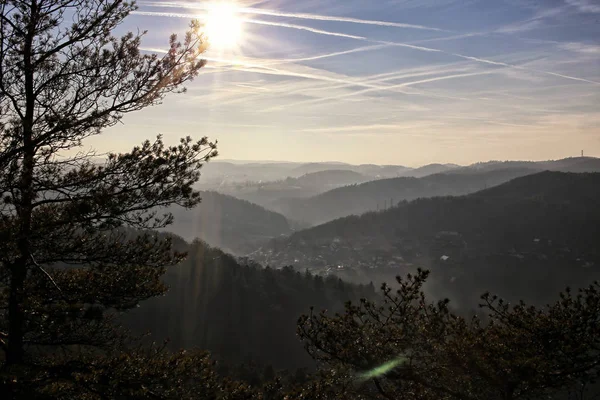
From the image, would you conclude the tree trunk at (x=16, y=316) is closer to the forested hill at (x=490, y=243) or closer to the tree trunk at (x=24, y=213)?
the tree trunk at (x=24, y=213)

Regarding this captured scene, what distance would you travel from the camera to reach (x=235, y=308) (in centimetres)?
7856

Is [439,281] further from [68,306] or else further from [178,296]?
[68,306]

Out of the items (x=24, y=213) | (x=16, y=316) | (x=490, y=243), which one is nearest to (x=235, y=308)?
(x=16, y=316)

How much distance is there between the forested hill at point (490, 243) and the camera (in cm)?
13125

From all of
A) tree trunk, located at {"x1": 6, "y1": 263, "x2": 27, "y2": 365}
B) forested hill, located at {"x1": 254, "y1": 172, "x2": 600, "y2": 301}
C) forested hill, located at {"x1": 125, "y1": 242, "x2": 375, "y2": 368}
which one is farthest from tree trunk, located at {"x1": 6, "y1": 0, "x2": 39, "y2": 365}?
forested hill, located at {"x1": 254, "y1": 172, "x2": 600, "y2": 301}

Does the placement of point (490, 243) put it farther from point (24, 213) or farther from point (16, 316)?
point (24, 213)

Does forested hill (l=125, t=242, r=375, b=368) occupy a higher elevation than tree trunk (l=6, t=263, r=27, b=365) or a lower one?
lower

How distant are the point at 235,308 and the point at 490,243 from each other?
399 feet

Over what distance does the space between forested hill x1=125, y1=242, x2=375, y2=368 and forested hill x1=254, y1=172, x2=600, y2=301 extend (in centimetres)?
5820

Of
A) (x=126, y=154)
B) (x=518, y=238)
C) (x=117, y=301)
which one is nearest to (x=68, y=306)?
(x=117, y=301)

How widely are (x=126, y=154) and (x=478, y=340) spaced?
8.18m

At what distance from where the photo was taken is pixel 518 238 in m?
156

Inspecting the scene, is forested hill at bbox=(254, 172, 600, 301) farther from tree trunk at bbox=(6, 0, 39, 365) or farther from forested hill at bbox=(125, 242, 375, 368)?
tree trunk at bbox=(6, 0, 39, 365)

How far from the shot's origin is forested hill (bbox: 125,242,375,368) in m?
66.7
